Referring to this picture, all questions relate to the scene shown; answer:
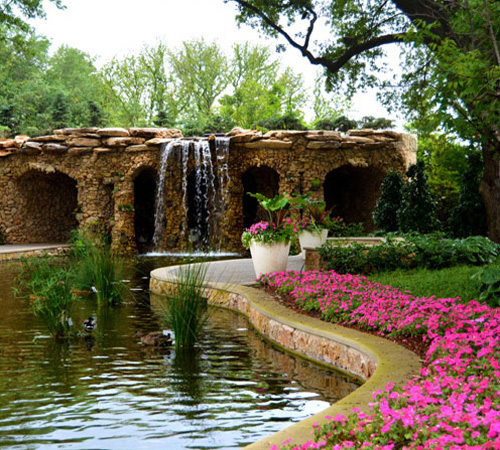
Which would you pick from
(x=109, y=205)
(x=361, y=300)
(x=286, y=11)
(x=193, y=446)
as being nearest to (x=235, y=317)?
(x=361, y=300)

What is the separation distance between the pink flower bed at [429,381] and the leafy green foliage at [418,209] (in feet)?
20.7

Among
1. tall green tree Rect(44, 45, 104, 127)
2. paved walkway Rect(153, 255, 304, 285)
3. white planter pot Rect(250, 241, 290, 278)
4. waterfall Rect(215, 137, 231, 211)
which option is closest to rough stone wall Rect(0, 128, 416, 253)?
waterfall Rect(215, 137, 231, 211)

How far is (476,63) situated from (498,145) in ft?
7.87

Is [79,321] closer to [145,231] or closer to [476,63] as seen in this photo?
[476,63]

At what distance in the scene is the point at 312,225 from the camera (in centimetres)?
1005

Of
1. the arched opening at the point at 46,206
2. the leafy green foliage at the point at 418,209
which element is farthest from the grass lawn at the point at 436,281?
the arched opening at the point at 46,206

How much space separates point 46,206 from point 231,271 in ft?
38.1

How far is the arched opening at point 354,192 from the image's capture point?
59.2ft

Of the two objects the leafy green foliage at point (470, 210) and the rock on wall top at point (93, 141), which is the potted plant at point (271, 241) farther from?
the rock on wall top at point (93, 141)

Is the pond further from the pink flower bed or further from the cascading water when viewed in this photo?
the cascading water

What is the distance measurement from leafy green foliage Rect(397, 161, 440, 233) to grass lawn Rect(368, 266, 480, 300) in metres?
4.30

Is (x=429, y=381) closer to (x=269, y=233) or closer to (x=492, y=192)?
(x=269, y=233)

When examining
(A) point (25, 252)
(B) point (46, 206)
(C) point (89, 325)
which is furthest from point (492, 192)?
(B) point (46, 206)

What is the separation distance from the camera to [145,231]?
19516mm
